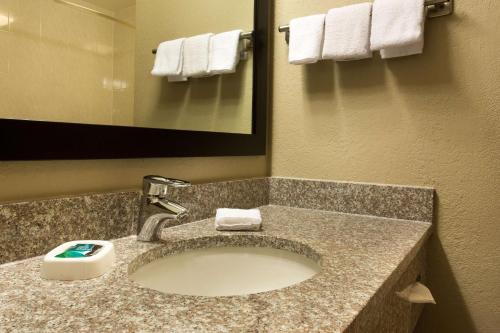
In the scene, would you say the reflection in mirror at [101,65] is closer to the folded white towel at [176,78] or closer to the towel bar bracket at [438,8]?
the folded white towel at [176,78]

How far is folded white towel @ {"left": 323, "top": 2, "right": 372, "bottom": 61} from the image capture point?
3.43 feet

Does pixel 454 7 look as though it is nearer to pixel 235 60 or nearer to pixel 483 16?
pixel 483 16

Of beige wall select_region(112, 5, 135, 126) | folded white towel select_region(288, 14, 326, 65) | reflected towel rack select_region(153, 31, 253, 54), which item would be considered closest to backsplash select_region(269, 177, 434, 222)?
folded white towel select_region(288, 14, 326, 65)

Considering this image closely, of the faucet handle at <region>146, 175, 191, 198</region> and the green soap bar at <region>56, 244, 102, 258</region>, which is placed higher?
the faucet handle at <region>146, 175, 191, 198</region>

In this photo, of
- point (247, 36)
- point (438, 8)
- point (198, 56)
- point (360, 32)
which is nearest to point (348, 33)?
point (360, 32)

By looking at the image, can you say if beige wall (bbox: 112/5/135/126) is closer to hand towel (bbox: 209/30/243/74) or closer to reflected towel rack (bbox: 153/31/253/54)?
hand towel (bbox: 209/30/243/74)

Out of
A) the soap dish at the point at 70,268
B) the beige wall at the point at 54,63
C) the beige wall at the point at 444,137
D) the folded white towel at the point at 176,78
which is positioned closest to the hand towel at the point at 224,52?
the folded white towel at the point at 176,78

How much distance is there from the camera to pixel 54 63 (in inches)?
28.1

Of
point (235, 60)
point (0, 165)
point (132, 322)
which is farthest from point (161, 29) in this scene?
point (132, 322)

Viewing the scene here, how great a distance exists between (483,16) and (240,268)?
930 millimetres

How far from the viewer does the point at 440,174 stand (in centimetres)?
102

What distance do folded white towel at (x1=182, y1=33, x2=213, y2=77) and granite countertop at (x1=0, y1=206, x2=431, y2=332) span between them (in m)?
0.57

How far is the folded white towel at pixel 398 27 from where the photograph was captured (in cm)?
96

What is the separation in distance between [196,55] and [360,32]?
1.65 feet
